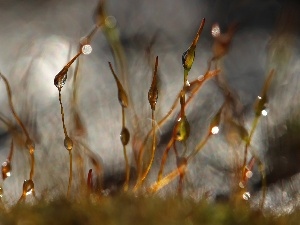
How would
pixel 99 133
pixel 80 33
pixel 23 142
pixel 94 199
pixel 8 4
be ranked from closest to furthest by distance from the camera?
pixel 94 199 → pixel 23 142 → pixel 99 133 → pixel 80 33 → pixel 8 4

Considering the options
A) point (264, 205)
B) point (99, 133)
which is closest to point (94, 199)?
point (264, 205)

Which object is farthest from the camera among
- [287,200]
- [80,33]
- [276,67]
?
[80,33]

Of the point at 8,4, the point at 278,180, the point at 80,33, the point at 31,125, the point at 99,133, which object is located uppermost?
the point at 8,4

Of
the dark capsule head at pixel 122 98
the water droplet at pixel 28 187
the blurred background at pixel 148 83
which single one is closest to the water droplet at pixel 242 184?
the blurred background at pixel 148 83

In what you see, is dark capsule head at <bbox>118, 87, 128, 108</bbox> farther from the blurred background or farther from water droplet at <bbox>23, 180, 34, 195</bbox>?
water droplet at <bbox>23, 180, 34, 195</bbox>

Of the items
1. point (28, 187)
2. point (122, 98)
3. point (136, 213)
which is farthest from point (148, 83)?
point (136, 213)

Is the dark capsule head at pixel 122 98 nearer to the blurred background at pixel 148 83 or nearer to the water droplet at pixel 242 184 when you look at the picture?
the blurred background at pixel 148 83

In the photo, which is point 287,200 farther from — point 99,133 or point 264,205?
point 99,133

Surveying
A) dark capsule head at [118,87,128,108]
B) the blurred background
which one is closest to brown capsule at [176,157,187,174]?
the blurred background

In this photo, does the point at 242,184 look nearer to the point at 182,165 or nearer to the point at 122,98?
the point at 182,165
